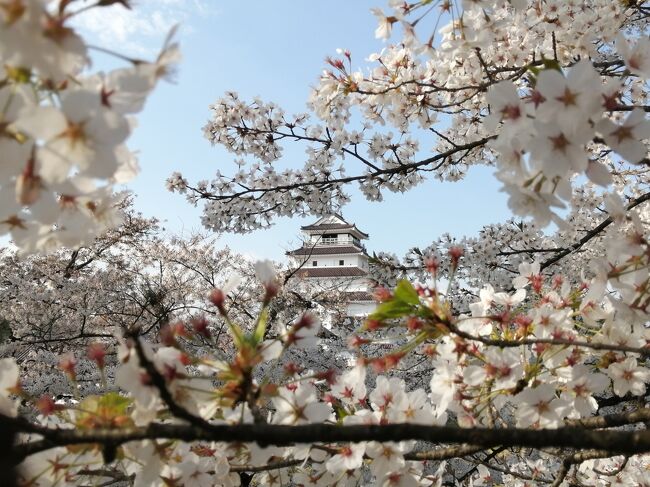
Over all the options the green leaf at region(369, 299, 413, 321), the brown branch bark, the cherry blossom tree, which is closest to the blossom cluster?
the cherry blossom tree

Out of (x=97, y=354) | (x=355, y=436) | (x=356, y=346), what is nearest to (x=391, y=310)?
(x=356, y=346)

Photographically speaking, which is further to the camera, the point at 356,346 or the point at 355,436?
the point at 356,346

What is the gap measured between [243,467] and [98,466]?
0.47 m

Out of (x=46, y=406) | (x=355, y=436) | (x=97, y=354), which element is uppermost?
(x=97, y=354)

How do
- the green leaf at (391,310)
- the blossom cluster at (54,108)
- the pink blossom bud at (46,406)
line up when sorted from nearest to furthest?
the blossom cluster at (54,108)
the pink blossom bud at (46,406)
the green leaf at (391,310)

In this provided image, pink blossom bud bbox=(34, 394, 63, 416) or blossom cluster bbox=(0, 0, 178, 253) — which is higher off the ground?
blossom cluster bbox=(0, 0, 178, 253)

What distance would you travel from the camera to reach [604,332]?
74.7 inches

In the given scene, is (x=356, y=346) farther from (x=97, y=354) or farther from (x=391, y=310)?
(x=97, y=354)

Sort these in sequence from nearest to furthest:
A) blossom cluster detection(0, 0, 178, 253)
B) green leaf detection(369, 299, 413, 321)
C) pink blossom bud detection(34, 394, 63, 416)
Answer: blossom cluster detection(0, 0, 178, 253)
pink blossom bud detection(34, 394, 63, 416)
green leaf detection(369, 299, 413, 321)

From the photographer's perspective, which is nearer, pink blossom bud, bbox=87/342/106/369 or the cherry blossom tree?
the cherry blossom tree

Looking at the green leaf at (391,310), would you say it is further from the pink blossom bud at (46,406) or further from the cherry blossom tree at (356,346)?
the pink blossom bud at (46,406)

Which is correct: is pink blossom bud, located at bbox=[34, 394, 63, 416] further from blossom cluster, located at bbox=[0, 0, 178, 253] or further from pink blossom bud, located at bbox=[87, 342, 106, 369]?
blossom cluster, located at bbox=[0, 0, 178, 253]

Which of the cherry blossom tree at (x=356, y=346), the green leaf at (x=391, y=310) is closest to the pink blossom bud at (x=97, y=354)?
the cherry blossom tree at (x=356, y=346)

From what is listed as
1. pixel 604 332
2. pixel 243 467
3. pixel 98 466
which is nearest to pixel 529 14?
pixel 604 332
